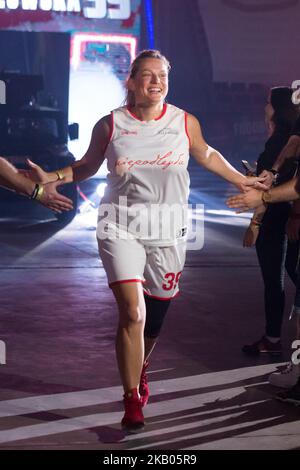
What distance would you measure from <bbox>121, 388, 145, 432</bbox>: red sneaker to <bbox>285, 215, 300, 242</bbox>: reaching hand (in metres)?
1.77

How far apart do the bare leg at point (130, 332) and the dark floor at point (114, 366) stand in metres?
0.31

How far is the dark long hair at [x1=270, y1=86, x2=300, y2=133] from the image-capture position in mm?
7418

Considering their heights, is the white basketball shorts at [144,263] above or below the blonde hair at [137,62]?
below

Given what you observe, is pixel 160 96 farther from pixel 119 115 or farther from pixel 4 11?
pixel 4 11

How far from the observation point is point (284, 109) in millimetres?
7445
